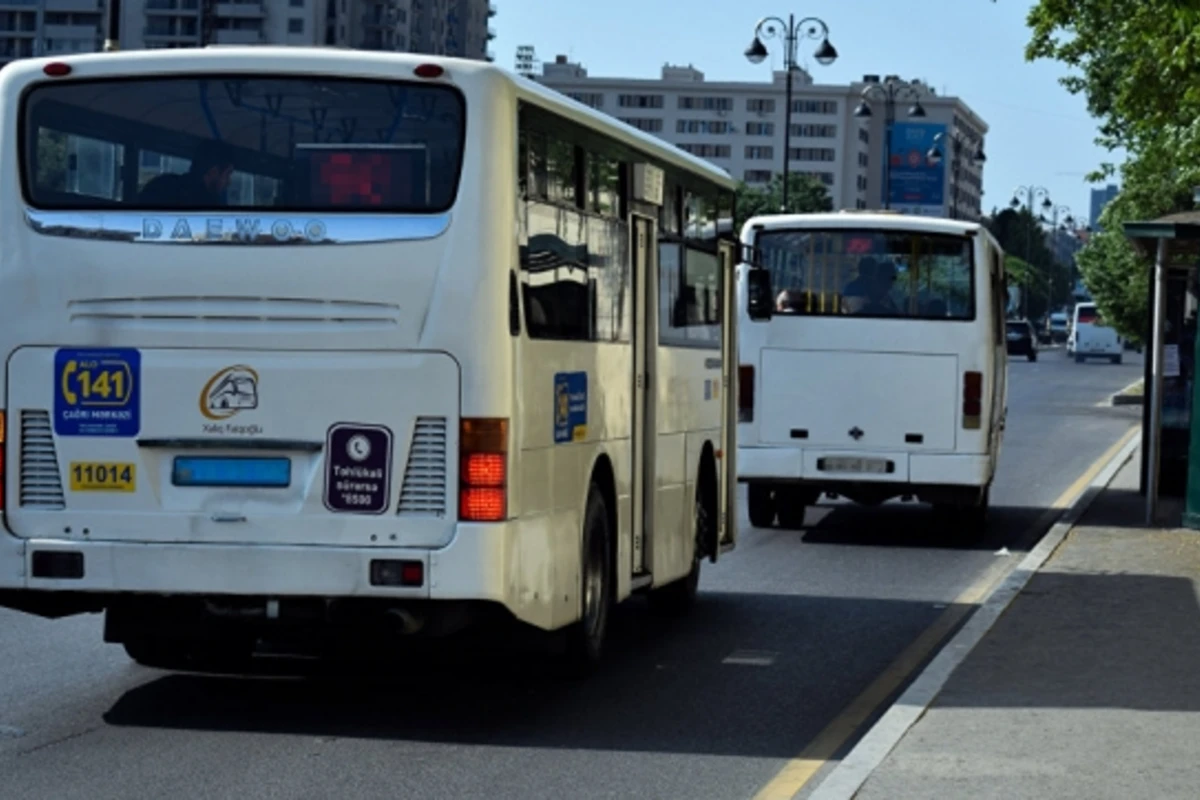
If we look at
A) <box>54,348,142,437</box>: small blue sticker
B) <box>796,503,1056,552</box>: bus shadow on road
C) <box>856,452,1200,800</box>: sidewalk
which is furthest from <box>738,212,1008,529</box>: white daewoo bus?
<box>54,348,142,437</box>: small blue sticker

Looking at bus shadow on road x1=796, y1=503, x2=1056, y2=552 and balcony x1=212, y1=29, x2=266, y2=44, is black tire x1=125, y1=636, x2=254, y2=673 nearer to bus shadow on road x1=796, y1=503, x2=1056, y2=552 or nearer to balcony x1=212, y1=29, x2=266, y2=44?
bus shadow on road x1=796, y1=503, x2=1056, y2=552

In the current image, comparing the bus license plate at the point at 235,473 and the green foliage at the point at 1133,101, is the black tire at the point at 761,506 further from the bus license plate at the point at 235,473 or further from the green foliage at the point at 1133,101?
the bus license plate at the point at 235,473

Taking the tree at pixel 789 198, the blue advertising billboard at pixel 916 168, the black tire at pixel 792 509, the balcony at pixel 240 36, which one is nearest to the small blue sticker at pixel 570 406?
the black tire at pixel 792 509

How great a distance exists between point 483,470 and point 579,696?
187cm

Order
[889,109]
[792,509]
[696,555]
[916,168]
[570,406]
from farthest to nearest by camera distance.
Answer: [916,168], [889,109], [792,509], [696,555], [570,406]

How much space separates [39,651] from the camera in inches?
468

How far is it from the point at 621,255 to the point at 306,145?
2.59 m

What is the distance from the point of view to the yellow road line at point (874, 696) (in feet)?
28.7

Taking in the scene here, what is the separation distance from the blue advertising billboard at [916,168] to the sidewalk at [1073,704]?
92.6 m

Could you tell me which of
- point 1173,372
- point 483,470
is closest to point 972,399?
point 1173,372

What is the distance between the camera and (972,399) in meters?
19.8

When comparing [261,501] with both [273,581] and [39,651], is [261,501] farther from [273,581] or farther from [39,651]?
[39,651]

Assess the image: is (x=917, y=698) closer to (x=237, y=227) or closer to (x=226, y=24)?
(x=237, y=227)

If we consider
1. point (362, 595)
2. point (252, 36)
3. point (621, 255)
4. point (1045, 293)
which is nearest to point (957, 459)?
point (621, 255)
